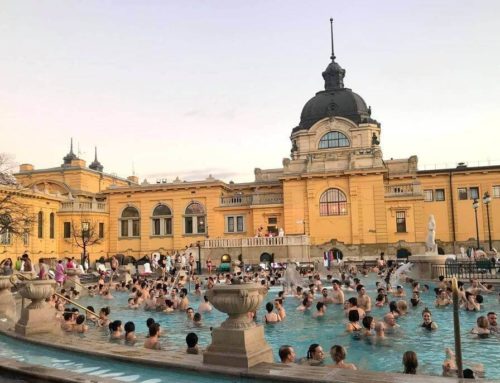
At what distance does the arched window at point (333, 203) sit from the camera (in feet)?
145

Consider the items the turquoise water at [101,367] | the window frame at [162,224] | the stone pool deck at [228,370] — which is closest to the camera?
the stone pool deck at [228,370]

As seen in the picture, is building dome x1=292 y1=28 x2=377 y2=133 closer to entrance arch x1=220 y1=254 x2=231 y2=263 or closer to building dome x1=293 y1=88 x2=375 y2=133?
building dome x1=293 y1=88 x2=375 y2=133

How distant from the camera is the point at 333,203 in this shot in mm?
44656

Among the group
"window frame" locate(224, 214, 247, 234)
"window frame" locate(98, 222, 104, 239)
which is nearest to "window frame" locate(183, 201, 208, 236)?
"window frame" locate(224, 214, 247, 234)

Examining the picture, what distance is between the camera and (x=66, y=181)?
188ft

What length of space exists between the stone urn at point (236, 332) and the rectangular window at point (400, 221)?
39465 millimetres

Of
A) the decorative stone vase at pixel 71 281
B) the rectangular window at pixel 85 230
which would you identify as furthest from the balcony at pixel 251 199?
the decorative stone vase at pixel 71 281

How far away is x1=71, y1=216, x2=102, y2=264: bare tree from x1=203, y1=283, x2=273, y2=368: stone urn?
42.0 meters

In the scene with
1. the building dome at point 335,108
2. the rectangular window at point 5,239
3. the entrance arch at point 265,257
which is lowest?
the entrance arch at point 265,257

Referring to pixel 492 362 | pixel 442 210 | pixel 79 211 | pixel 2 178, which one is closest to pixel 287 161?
pixel 442 210

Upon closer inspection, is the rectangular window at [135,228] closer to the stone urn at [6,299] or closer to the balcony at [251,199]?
the balcony at [251,199]

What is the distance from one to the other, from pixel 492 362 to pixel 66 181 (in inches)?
2178

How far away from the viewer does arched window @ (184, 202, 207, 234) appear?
1934 inches

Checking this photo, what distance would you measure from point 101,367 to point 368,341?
263 inches
